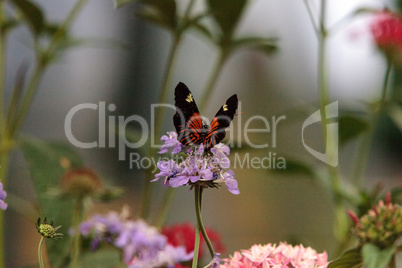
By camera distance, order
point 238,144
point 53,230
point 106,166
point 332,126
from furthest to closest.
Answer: point 106,166 → point 332,126 → point 238,144 → point 53,230

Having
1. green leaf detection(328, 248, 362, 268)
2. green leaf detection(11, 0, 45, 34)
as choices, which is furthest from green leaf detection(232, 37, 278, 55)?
green leaf detection(328, 248, 362, 268)

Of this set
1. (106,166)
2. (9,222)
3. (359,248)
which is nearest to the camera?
(359,248)

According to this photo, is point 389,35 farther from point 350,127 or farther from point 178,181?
point 178,181

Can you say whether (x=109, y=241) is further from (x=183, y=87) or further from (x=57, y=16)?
(x=57, y=16)

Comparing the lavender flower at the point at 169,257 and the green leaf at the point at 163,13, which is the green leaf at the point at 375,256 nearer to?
the lavender flower at the point at 169,257

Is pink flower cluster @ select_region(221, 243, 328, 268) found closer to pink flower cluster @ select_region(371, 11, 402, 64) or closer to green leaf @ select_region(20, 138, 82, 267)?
green leaf @ select_region(20, 138, 82, 267)

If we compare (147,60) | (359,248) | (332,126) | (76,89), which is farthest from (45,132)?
(359,248)

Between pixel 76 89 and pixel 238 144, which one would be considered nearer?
pixel 238 144
